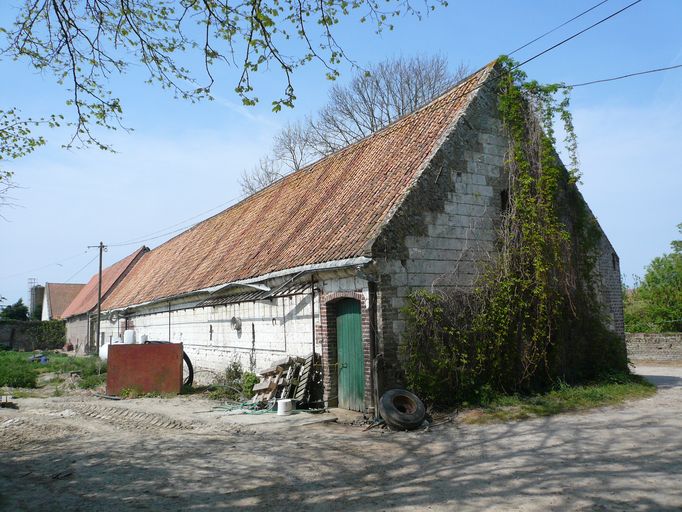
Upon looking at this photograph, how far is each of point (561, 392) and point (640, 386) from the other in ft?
7.32

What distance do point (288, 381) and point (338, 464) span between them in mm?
4306

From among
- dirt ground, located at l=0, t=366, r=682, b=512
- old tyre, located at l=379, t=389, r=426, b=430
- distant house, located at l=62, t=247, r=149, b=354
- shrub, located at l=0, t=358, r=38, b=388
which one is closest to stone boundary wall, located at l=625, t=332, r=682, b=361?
dirt ground, located at l=0, t=366, r=682, b=512

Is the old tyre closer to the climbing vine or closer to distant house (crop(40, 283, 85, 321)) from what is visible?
the climbing vine

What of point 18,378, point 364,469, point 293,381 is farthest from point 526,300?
point 18,378

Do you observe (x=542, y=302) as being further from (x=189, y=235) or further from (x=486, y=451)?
(x=189, y=235)

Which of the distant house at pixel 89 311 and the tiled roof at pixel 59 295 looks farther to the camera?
the tiled roof at pixel 59 295

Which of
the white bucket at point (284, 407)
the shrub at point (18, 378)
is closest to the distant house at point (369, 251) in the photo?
the white bucket at point (284, 407)

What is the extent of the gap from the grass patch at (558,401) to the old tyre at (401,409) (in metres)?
0.89

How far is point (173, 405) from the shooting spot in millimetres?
12211

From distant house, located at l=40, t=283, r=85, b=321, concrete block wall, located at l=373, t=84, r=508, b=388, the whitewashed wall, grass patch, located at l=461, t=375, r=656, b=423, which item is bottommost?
grass patch, located at l=461, t=375, r=656, b=423

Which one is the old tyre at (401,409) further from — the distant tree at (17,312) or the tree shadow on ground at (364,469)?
the distant tree at (17,312)

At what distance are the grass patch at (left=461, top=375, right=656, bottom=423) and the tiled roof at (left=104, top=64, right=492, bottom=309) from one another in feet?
11.8

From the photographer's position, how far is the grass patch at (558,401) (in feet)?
30.7

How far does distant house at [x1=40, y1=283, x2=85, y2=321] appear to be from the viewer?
55.7 meters
